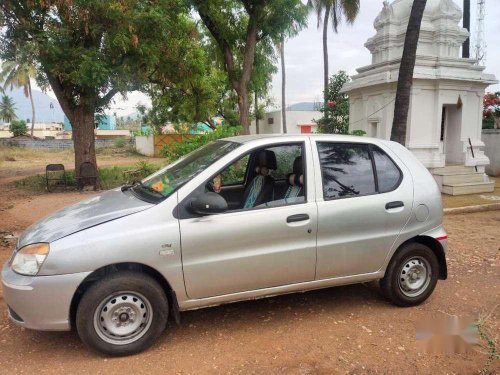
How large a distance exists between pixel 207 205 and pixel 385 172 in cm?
186

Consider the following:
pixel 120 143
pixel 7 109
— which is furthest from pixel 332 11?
pixel 7 109

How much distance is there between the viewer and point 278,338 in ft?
12.1

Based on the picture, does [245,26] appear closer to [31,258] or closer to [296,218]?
[296,218]

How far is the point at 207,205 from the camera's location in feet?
11.1

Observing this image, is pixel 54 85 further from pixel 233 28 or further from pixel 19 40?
pixel 233 28

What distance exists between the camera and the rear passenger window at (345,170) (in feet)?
13.1

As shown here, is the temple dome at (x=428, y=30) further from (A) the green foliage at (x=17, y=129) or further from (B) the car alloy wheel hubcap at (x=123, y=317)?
(A) the green foliage at (x=17, y=129)

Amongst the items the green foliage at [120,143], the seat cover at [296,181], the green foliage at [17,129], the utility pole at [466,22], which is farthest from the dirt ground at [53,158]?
the seat cover at [296,181]

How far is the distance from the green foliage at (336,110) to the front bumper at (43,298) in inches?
556

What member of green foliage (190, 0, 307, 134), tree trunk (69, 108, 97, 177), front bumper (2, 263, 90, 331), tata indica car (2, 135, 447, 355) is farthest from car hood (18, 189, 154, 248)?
green foliage (190, 0, 307, 134)

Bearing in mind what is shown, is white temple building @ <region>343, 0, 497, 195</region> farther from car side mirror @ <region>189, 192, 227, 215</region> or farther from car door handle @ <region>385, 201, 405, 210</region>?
car side mirror @ <region>189, 192, 227, 215</region>

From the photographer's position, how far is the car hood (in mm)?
3281

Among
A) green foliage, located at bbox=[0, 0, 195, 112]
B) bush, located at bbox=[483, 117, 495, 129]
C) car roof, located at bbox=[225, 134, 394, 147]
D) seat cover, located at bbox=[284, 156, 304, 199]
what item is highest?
green foliage, located at bbox=[0, 0, 195, 112]

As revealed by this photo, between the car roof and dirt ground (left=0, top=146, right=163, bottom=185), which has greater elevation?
the car roof
